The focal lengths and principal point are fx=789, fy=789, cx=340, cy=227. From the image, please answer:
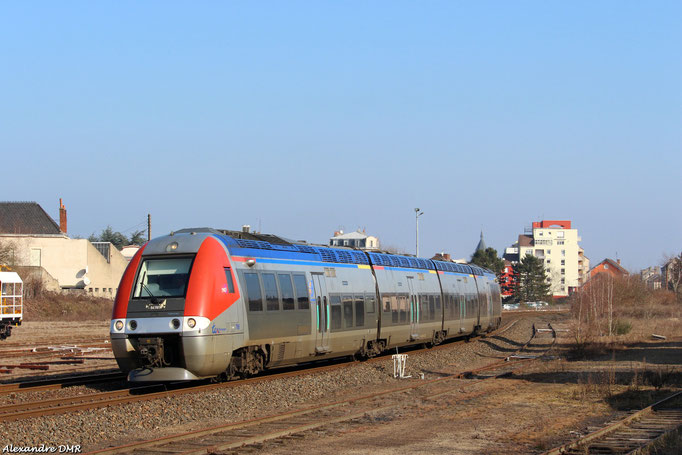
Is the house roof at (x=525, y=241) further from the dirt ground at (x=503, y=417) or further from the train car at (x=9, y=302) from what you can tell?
the dirt ground at (x=503, y=417)

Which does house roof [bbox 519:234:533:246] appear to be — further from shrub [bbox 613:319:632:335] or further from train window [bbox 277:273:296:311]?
train window [bbox 277:273:296:311]

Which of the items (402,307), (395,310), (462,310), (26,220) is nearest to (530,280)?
(26,220)

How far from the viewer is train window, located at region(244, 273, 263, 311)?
17.6 m

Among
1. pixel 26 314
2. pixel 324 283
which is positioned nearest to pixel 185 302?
pixel 324 283

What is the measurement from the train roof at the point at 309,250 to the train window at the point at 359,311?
45.0 inches

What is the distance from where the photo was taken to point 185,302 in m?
16.1

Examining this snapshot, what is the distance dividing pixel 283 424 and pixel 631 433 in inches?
215

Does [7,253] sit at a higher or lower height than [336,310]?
higher

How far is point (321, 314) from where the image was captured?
2105cm

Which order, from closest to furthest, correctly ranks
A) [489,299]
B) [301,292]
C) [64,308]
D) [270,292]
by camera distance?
[270,292], [301,292], [489,299], [64,308]

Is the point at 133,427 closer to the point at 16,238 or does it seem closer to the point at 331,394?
the point at 331,394

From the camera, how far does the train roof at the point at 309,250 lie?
18.0m

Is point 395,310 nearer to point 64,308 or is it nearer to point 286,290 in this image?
Answer: point 286,290

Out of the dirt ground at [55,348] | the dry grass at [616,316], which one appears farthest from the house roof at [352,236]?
the dirt ground at [55,348]
